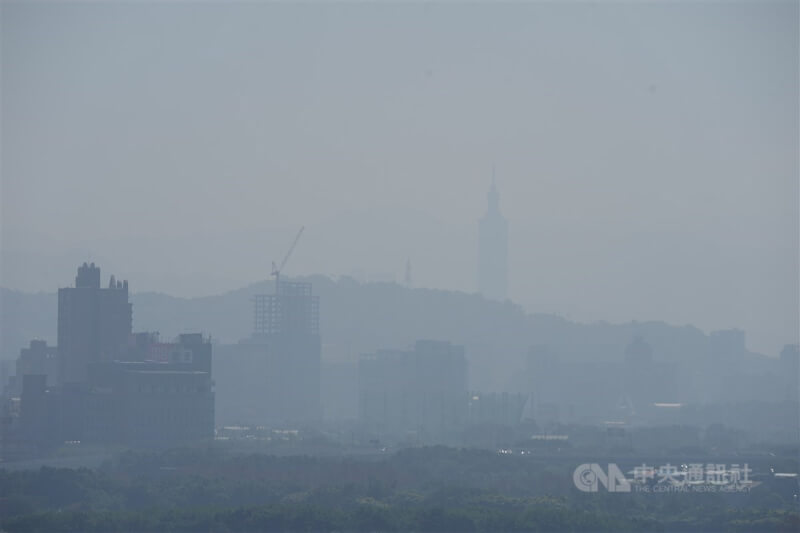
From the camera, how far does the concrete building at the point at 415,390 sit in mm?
152375

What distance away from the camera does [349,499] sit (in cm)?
6288

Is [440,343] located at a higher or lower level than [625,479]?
higher

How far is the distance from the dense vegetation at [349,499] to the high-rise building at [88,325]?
36.0m

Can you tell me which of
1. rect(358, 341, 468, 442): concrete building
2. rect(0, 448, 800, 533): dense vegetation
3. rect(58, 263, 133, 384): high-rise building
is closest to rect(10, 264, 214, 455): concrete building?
rect(58, 263, 133, 384): high-rise building

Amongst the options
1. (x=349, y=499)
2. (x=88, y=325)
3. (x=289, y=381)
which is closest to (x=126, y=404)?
(x=88, y=325)

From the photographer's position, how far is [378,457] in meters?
93.1

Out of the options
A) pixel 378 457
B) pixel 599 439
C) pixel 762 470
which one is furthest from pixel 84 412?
pixel 762 470

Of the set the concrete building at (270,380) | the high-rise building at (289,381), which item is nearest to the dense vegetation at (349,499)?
the concrete building at (270,380)

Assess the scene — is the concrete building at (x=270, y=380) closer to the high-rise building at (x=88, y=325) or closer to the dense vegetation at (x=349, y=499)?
the high-rise building at (x=88, y=325)

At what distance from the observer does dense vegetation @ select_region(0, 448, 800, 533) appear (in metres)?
54.0

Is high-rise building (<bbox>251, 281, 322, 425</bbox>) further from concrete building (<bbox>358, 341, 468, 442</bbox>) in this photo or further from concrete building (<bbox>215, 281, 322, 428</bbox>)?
concrete building (<bbox>358, 341, 468, 442</bbox>)

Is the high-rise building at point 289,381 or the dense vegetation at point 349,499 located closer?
the dense vegetation at point 349,499

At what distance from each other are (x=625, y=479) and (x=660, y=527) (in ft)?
58.4

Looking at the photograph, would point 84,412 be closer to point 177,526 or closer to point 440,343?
point 177,526
